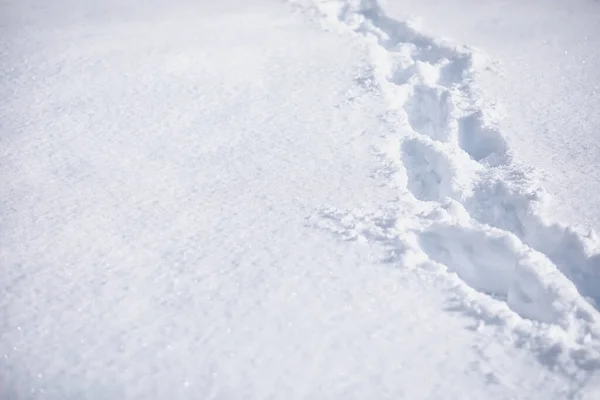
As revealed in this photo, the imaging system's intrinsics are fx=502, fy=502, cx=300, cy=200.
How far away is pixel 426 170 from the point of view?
2348 mm

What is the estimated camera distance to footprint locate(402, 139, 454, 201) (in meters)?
2.22

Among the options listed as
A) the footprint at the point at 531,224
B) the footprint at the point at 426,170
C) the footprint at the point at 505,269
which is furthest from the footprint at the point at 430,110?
the footprint at the point at 505,269

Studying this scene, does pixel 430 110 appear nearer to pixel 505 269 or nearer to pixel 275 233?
pixel 505 269

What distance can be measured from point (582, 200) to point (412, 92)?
43.6 inches

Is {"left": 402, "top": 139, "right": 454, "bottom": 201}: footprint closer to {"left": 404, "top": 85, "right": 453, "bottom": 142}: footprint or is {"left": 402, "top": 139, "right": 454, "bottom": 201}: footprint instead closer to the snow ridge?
the snow ridge

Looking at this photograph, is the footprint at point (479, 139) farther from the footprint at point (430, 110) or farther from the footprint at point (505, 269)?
the footprint at point (505, 269)

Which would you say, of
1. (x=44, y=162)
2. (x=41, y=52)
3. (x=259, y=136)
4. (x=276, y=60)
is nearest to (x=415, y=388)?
(x=259, y=136)

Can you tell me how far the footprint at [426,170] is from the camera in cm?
222

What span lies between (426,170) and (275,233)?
863mm

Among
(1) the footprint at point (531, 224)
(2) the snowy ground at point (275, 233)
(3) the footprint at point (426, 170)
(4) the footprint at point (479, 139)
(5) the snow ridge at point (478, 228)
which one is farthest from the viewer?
(4) the footprint at point (479, 139)

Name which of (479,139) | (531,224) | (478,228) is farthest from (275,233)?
(479,139)

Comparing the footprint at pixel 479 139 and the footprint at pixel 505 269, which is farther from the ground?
the footprint at pixel 479 139

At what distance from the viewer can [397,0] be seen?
3947 millimetres

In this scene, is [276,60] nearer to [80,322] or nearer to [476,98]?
[476,98]
